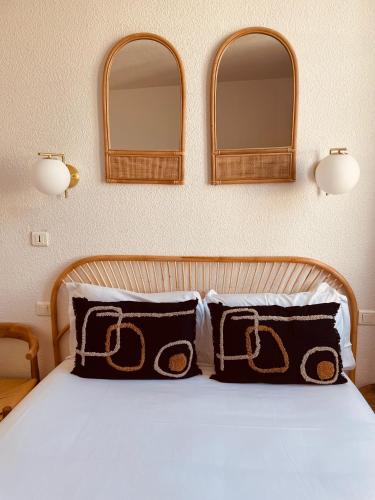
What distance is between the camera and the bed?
963mm

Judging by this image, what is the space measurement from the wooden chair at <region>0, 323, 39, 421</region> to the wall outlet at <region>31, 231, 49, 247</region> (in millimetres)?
492

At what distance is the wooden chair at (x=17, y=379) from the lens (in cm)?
160

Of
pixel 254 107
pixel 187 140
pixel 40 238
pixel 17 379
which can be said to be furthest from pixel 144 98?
pixel 17 379

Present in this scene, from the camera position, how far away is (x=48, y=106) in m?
1.75

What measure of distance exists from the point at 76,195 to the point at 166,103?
26.7 inches

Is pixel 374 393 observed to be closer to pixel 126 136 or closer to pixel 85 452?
pixel 85 452

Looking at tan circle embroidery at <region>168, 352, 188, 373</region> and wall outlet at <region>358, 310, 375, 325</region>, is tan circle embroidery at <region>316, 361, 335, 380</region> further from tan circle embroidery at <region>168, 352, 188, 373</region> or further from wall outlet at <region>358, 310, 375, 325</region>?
tan circle embroidery at <region>168, 352, 188, 373</region>

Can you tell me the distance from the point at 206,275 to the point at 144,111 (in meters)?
0.91

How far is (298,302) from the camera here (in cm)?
163

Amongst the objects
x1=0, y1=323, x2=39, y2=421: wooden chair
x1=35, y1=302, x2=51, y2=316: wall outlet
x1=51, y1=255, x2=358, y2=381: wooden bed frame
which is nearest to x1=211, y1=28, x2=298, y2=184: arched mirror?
x1=51, y1=255, x2=358, y2=381: wooden bed frame

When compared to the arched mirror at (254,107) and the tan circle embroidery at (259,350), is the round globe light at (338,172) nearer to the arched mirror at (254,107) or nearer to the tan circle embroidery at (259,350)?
the arched mirror at (254,107)

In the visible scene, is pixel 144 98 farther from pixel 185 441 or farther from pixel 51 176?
pixel 185 441

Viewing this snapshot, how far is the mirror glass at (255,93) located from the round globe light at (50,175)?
2.62 feet

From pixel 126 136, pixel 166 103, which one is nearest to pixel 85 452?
pixel 126 136
